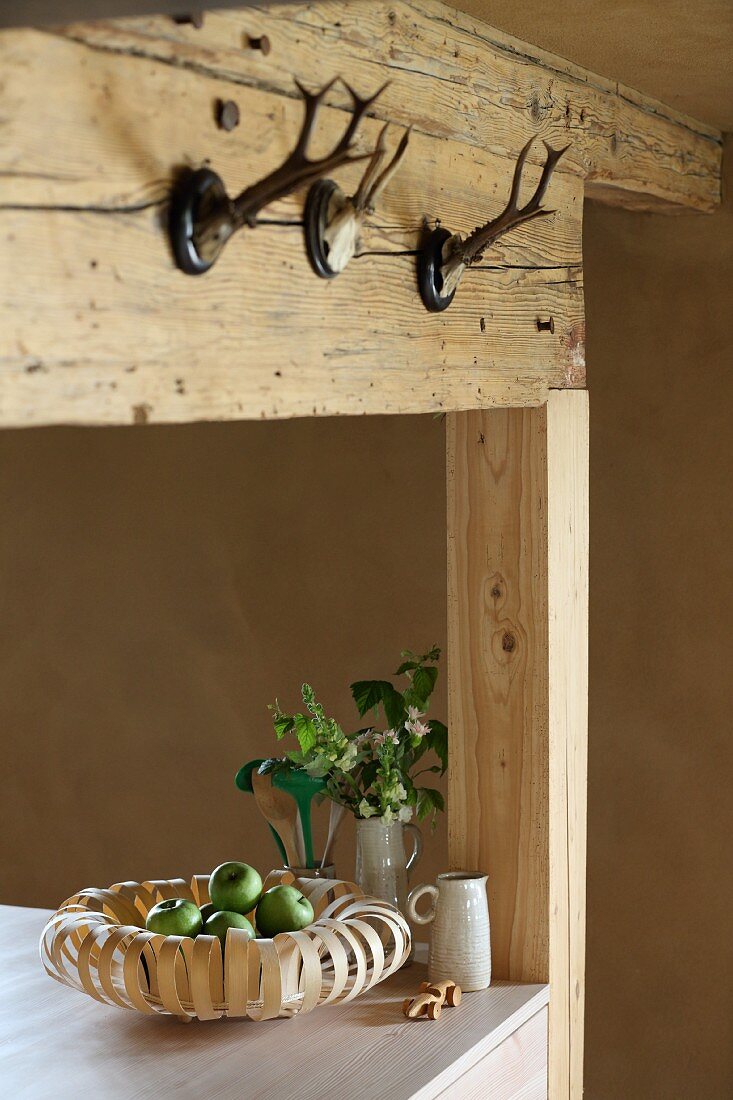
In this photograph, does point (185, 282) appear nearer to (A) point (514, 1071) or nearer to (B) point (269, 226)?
(B) point (269, 226)

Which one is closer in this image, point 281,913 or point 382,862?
point 281,913

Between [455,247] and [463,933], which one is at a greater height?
[455,247]

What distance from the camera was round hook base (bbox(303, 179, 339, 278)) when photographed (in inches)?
57.7

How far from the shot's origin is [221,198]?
130 centimetres

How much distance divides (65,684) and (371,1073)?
247cm

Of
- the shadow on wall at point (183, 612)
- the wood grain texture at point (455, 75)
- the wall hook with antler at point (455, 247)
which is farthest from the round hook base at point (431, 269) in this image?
the shadow on wall at point (183, 612)

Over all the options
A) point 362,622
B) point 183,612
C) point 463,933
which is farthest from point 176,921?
point 183,612

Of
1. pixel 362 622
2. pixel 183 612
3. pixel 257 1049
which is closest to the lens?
pixel 257 1049

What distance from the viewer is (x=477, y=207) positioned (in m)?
1.86

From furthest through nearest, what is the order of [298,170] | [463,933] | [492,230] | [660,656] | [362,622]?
1. [362,622]
2. [660,656]
3. [463,933]
4. [492,230]
5. [298,170]

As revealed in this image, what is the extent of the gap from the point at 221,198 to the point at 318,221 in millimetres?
197

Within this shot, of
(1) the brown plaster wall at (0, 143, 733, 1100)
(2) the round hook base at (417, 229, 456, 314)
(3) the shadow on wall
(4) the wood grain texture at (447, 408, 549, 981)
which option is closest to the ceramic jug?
(4) the wood grain texture at (447, 408, 549, 981)

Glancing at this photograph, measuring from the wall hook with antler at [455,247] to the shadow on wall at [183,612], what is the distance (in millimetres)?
1616

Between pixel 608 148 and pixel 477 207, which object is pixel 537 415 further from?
pixel 608 148
